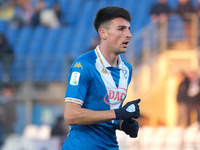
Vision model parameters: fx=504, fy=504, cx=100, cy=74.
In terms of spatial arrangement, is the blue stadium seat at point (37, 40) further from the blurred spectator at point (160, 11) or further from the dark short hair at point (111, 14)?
the dark short hair at point (111, 14)

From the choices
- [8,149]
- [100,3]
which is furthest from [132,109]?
[100,3]

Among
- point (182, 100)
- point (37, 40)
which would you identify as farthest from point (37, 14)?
point (182, 100)

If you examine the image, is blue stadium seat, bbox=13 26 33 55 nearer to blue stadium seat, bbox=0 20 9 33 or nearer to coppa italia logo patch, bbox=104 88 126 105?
blue stadium seat, bbox=0 20 9 33

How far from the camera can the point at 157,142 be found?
9.52 metres

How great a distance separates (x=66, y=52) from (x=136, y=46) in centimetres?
252

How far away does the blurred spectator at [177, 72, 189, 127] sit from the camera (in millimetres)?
11141

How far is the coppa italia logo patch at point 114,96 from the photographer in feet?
11.2

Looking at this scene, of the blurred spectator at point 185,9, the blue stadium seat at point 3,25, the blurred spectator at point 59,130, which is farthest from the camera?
the blue stadium seat at point 3,25

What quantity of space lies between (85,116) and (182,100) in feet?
27.1

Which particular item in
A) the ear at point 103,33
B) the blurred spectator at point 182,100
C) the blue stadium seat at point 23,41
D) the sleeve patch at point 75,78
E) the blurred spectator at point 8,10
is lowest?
the blurred spectator at point 182,100

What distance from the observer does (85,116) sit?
3182 millimetres

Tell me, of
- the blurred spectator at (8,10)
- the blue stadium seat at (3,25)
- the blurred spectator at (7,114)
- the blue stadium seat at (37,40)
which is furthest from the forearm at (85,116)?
the blurred spectator at (8,10)

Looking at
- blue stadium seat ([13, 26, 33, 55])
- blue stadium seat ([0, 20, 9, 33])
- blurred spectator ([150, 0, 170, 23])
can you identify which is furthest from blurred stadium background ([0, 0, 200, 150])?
blue stadium seat ([0, 20, 9, 33])

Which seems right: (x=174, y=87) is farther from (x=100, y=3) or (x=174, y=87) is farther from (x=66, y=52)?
(x=100, y=3)
